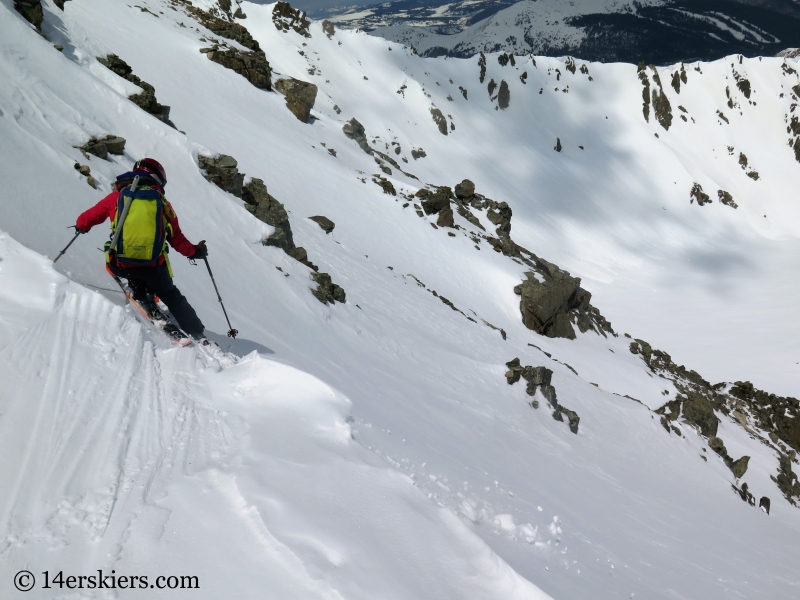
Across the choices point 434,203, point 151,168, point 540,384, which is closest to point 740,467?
point 540,384

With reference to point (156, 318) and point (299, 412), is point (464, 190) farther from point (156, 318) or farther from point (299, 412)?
point (299, 412)

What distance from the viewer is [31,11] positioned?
1322cm

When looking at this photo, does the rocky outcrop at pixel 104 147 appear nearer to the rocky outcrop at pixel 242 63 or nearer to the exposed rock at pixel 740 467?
the exposed rock at pixel 740 467

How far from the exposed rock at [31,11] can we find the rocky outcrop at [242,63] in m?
20.2

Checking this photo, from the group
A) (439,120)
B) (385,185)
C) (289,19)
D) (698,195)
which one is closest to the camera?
(385,185)

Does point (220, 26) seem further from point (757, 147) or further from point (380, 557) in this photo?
point (757, 147)

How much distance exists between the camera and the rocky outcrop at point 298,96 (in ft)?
111

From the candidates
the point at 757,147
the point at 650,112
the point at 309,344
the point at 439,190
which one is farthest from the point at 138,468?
the point at 757,147

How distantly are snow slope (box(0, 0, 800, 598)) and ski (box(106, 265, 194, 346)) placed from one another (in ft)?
0.76

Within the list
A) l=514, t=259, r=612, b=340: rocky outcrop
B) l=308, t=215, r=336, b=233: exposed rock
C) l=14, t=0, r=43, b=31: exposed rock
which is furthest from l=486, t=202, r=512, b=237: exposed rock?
l=14, t=0, r=43, b=31: exposed rock

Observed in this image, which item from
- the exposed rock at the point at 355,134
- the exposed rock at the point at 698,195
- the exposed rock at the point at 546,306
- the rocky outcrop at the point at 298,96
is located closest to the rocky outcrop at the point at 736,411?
the exposed rock at the point at 546,306

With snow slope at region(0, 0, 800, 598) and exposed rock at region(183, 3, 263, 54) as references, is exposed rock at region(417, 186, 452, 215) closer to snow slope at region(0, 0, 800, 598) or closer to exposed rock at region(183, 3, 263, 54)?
snow slope at region(0, 0, 800, 598)

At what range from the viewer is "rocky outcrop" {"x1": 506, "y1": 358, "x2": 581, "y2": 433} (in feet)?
42.2

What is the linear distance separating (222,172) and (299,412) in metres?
9.74
